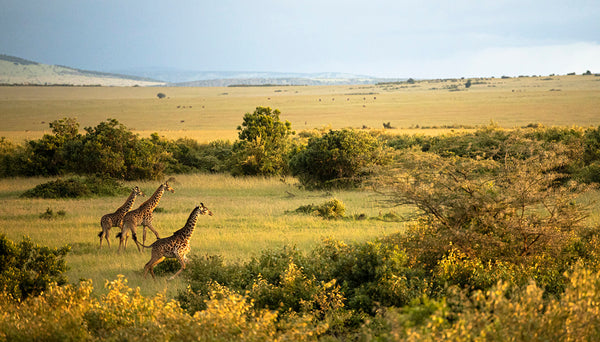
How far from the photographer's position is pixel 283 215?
17.1 metres

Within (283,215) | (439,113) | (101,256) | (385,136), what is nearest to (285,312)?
(101,256)

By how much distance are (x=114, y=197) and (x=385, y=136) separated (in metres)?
23.0

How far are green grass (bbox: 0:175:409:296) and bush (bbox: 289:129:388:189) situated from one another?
129 cm

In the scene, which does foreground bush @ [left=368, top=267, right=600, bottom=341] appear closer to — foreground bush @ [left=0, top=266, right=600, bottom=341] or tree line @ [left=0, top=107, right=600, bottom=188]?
foreground bush @ [left=0, top=266, right=600, bottom=341]

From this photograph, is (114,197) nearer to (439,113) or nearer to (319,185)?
(319,185)

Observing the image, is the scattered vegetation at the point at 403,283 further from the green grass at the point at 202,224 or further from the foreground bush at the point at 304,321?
the green grass at the point at 202,224

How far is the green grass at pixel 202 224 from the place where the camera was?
11.5 m

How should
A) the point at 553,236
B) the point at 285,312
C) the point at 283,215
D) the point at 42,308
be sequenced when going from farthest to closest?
the point at 283,215 → the point at 553,236 → the point at 285,312 → the point at 42,308

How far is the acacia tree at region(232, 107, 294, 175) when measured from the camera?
2728 cm

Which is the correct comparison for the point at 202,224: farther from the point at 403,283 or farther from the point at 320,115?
the point at 320,115

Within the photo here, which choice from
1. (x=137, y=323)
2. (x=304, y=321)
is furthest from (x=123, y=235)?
(x=304, y=321)

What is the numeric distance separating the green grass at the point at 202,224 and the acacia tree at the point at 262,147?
10.4 ft

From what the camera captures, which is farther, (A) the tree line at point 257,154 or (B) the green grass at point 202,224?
(A) the tree line at point 257,154

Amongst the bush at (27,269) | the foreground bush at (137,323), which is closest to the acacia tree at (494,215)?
the foreground bush at (137,323)
